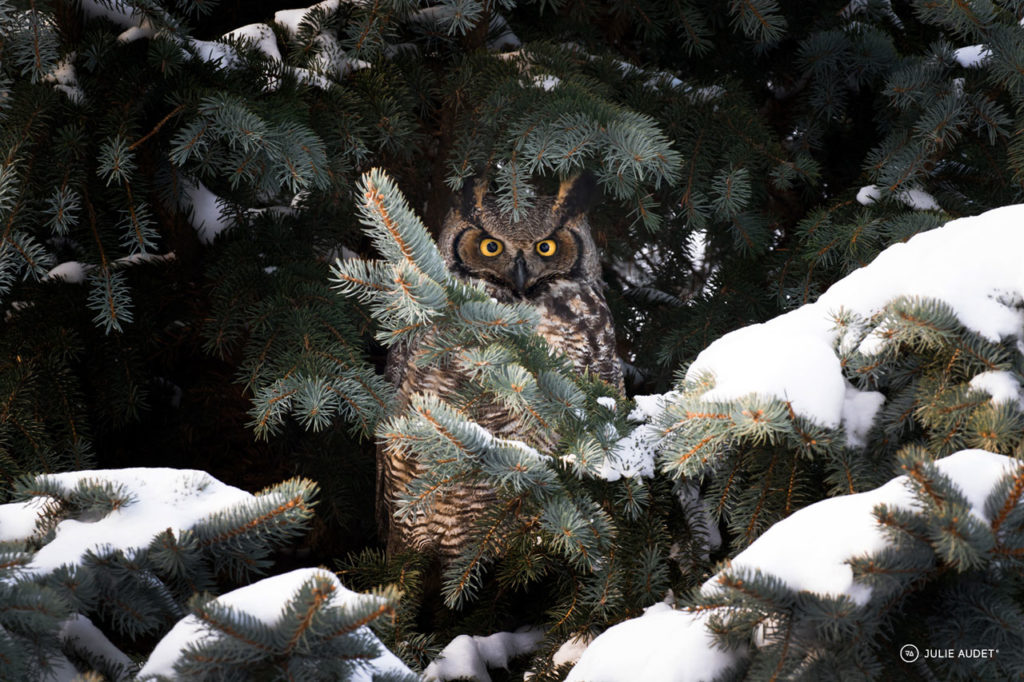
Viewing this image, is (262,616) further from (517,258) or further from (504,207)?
(517,258)

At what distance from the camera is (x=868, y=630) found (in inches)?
42.3

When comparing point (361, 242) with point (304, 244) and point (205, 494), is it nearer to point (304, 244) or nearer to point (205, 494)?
point (304, 244)

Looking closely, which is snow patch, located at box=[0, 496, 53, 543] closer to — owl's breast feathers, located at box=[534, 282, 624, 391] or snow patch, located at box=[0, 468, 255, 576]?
snow patch, located at box=[0, 468, 255, 576]

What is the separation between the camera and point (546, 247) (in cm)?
246

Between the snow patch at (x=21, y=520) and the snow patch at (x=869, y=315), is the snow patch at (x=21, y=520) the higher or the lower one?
the lower one

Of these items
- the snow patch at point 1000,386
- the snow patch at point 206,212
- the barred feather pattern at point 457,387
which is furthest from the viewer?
the snow patch at point 206,212

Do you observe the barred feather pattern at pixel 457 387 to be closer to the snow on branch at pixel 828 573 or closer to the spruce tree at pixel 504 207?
the spruce tree at pixel 504 207

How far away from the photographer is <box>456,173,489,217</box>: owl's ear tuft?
2402 mm

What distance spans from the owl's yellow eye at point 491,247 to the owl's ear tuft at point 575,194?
191 mm

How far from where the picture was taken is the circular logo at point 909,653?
1145 millimetres

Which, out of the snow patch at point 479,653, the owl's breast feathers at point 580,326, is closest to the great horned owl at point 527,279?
the owl's breast feathers at point 580,326

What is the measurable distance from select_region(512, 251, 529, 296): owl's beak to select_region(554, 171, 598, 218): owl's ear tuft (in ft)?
0.59

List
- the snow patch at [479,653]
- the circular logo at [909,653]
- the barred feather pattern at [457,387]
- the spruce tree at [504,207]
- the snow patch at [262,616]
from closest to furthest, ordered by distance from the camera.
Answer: the snow patch at [262,616]
the circular logo at [909,653]
the spruce tree at [504,207]
the snow patch at [479,653]
the barred feather pattern at [457,387]

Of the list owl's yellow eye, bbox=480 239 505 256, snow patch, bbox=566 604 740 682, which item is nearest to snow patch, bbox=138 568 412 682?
snow patch, bbox=566 604 740 682
